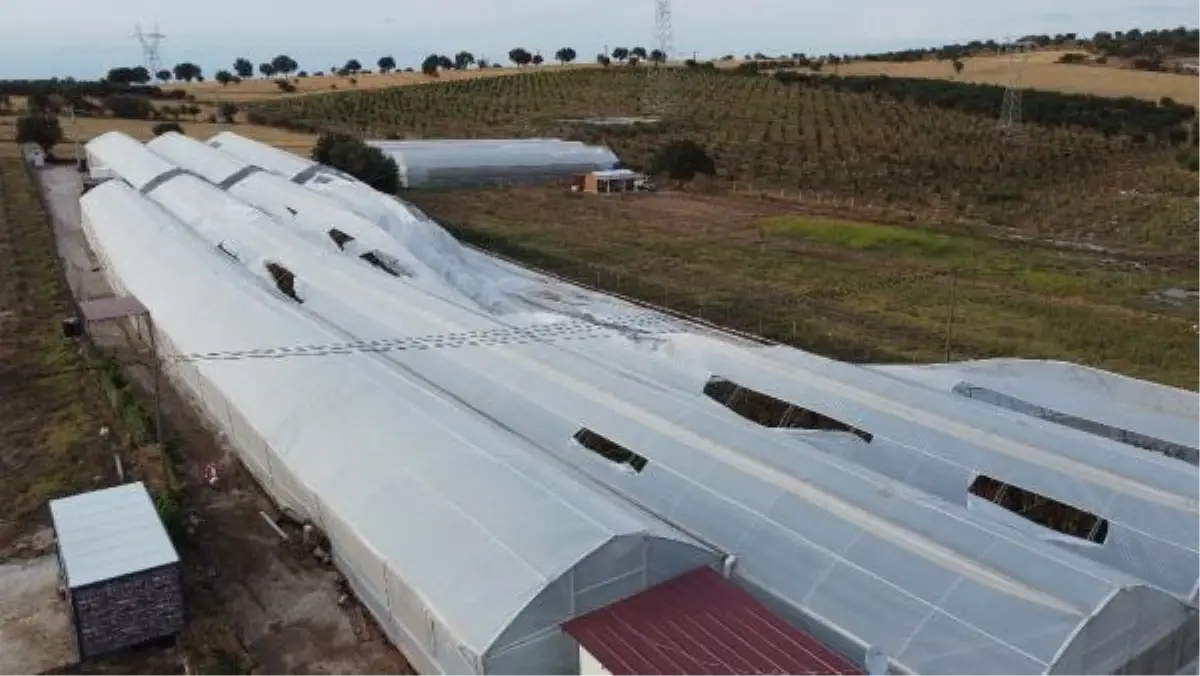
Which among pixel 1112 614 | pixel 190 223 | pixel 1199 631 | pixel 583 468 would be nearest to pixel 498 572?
pixel 583 468

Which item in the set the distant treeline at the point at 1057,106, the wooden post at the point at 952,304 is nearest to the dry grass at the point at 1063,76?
the distant treeline at the point at 1057,106

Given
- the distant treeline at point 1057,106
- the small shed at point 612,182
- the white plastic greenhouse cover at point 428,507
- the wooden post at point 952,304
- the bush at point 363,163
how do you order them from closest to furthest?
the white plastic greenhouse cover at point 428,507
the wooden post at point 952,304
the bush at point 363,163
the small shed at point 612,182
the distant treeline at point 1057,106

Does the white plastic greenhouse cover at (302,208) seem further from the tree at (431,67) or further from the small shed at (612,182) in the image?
the tree at (431,67)

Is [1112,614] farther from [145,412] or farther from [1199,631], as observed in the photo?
[145,412]

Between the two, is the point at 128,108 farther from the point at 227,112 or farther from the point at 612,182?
the point at 612,182

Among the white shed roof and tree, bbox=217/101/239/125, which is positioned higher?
tree, bbox=217/101/239/125

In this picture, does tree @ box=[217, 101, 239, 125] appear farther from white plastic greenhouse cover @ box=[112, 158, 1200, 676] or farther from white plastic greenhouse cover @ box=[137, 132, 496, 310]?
white plastic greenhouse cover @ box=[112, 158, 1200, 676]

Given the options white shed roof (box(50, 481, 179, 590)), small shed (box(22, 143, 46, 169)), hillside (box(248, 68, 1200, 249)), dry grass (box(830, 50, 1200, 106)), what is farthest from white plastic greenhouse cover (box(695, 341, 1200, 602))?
dry grass (box(830, 50, 1200, 106))
